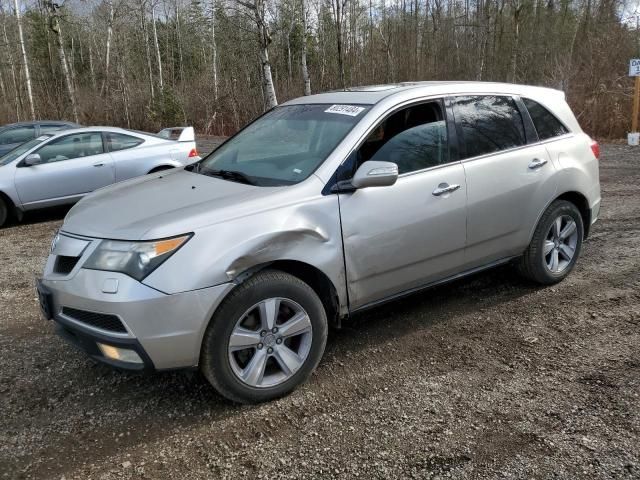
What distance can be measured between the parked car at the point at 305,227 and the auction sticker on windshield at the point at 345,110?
0.03 meters

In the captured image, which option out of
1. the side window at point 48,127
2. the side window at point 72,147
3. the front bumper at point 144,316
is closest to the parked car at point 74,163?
the side window at point 72,147

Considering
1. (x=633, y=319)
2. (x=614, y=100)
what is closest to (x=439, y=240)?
(x=633, y=319)

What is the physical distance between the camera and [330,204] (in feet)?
10.8

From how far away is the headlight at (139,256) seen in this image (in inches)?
111

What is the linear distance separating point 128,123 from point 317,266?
2796cm

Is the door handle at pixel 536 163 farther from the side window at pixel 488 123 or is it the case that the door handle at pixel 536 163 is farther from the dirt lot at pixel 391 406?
the dirt lot at pixel 391 406

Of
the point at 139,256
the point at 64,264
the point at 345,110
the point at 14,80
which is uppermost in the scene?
the point at 14,80

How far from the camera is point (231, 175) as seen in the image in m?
3.72

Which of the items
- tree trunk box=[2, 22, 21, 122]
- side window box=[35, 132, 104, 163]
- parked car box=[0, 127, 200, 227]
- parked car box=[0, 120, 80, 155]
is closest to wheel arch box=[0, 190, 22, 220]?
parked car box=[0, 127, 200, 227]

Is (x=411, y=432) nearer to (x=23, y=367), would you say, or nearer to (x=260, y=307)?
(x=260, y=307)

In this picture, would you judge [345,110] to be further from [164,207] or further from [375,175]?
[164,207]

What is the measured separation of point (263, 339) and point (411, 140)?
1745mm

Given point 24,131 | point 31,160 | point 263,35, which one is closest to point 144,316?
point 31,160

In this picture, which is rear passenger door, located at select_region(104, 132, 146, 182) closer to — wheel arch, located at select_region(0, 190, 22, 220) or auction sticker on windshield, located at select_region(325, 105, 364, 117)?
wheel arch, located at select_region(0, 190, 22, 220)
